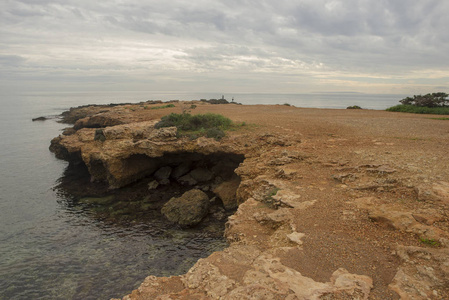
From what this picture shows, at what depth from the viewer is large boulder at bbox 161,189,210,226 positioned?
14.0 meters

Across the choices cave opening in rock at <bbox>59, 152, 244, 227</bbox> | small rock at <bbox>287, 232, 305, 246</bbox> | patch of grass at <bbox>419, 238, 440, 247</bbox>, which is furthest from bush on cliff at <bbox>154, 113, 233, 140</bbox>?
patch of grass at <bbox>419, 238, 440, 247</bbox>

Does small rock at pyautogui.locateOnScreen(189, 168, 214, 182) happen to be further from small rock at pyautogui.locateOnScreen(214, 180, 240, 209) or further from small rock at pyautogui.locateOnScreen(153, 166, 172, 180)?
small rock at pyautogui.locateOnScreen(214, 180, 240, 209)

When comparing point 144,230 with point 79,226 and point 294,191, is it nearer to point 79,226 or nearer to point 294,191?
point 79,226

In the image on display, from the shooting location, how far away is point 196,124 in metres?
19.5

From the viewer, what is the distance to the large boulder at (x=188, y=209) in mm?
13966

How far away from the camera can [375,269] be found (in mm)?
5375

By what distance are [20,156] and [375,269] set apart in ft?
108

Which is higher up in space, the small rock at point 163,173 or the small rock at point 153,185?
the small rock at point 163,173

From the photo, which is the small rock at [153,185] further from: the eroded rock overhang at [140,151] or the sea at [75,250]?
the sea at [75,250]

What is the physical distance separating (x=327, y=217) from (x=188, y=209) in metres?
8.67

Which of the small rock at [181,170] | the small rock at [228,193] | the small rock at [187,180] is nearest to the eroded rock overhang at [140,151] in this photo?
the small rock at [181,170]

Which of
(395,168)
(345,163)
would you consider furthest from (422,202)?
(345,163)

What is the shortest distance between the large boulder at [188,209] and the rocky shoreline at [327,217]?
0.12 m

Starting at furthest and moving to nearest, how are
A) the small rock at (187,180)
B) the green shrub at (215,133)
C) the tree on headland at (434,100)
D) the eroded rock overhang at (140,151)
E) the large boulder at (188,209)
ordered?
the tree on headland at (434,100) → the small rock at (187,180) → the eroded rock overhang at (140,151) → the green shrub at (215,133) → the large boulder at (188,209)
